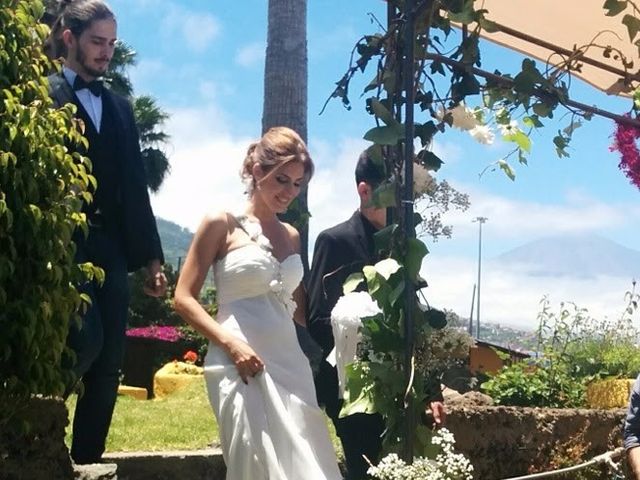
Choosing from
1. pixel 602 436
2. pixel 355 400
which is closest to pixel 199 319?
pixel 355 400

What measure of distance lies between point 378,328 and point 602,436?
9.94 feet

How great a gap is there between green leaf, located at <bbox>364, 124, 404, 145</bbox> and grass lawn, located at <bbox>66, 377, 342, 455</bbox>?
7.85ft

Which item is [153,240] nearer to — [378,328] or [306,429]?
[306,429]

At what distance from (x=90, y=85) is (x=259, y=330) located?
130 cm

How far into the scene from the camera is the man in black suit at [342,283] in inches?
163

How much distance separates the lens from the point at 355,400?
3.22m

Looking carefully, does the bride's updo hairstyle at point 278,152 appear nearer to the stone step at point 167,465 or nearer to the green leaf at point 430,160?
the green leaf at point 430,160

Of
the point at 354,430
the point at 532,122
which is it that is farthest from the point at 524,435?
the point at 532,122

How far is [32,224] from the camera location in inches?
140

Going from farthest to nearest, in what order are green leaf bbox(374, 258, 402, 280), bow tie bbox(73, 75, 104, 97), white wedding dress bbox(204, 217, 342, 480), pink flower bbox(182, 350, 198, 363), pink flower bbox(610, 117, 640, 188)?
pink flower bbox(182, 350, 198, 363) → pink flower bbox(610, 117, 640, 188) → bow tie bbox(73, 75, 104, 97) → white wedding dress bbox(204, 217, 342, 480) → green leaf bbox(374, 258, 402, 280)

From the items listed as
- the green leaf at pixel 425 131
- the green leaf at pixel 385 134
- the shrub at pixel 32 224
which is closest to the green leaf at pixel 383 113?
the green leaf at pixel 385 134

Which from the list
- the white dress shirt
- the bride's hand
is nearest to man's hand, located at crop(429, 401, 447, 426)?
the bride's hand

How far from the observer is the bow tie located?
4.10 metres

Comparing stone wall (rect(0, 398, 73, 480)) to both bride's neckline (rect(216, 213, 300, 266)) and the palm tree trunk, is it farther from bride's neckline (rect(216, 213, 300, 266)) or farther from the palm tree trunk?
the palm tree trunk
